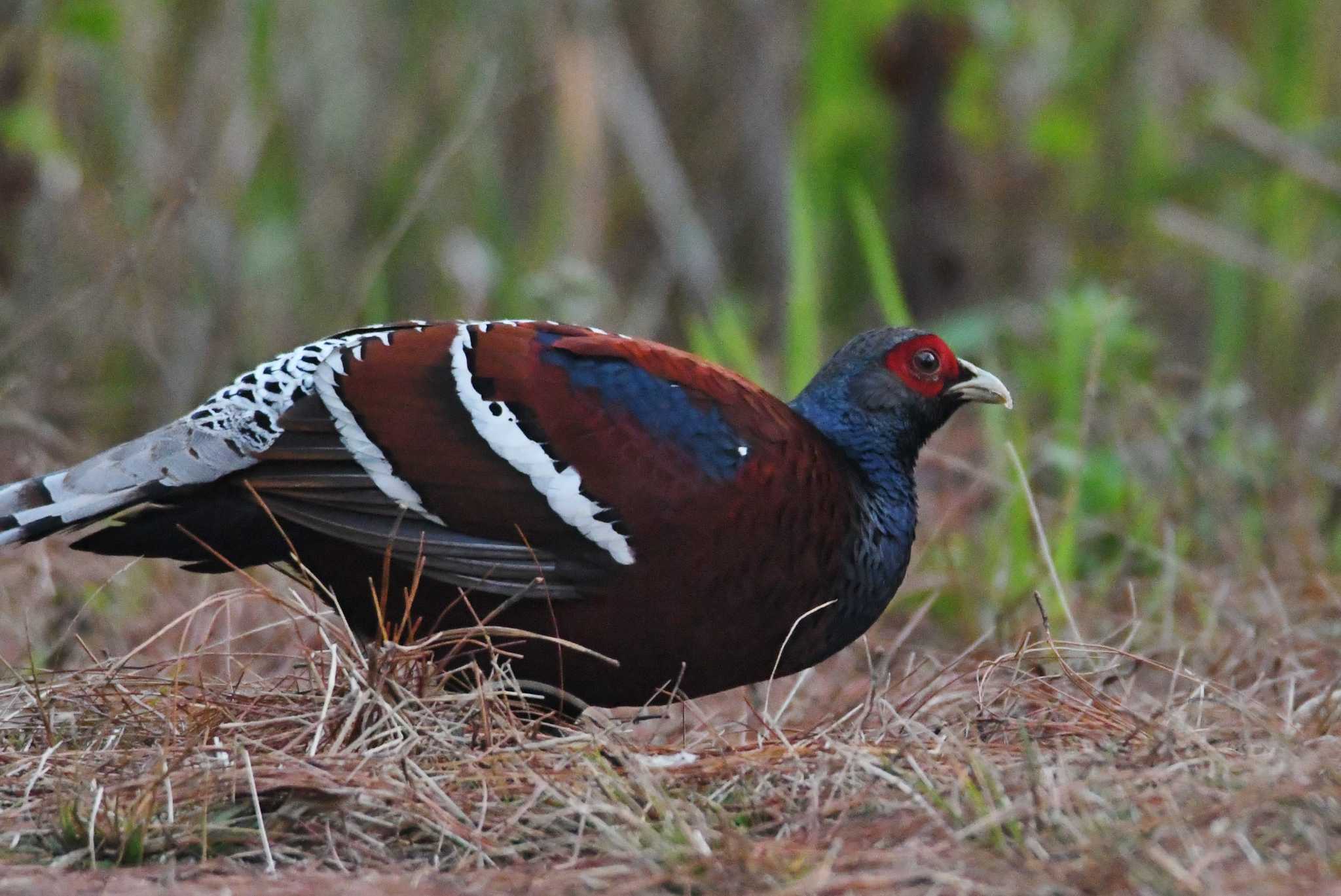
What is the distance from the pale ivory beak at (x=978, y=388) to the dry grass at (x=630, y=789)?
27.9 inches

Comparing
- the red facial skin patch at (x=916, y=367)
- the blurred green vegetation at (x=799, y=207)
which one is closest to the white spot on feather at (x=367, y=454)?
the red facial skin patch at (x=916, y=367)

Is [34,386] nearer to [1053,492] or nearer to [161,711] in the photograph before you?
[161,711]

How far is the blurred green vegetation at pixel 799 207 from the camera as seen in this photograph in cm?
495

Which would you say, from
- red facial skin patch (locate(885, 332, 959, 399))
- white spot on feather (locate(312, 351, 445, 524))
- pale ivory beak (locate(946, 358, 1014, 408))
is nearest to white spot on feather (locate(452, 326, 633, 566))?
white spot on feather (locate(312, 351, 445, 524))

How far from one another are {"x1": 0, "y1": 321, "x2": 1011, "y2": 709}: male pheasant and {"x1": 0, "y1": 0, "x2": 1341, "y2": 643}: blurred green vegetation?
1.23m

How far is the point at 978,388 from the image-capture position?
11.9 ft

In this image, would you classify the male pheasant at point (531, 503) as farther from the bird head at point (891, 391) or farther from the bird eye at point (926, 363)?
the bird eye at point (926, 363)

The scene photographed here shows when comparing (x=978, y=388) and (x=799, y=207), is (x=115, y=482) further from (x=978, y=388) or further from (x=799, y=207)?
(x=799, y=207)

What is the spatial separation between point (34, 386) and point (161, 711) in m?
2.65

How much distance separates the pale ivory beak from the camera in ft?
11.9

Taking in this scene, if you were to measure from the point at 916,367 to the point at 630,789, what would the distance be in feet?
4.73

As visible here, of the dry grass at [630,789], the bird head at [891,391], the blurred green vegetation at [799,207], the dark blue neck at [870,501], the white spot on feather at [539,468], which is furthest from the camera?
the blurred green vegetation at [799,207]

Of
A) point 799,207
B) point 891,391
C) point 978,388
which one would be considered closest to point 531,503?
point 891,391

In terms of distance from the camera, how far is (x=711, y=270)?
7.75m
